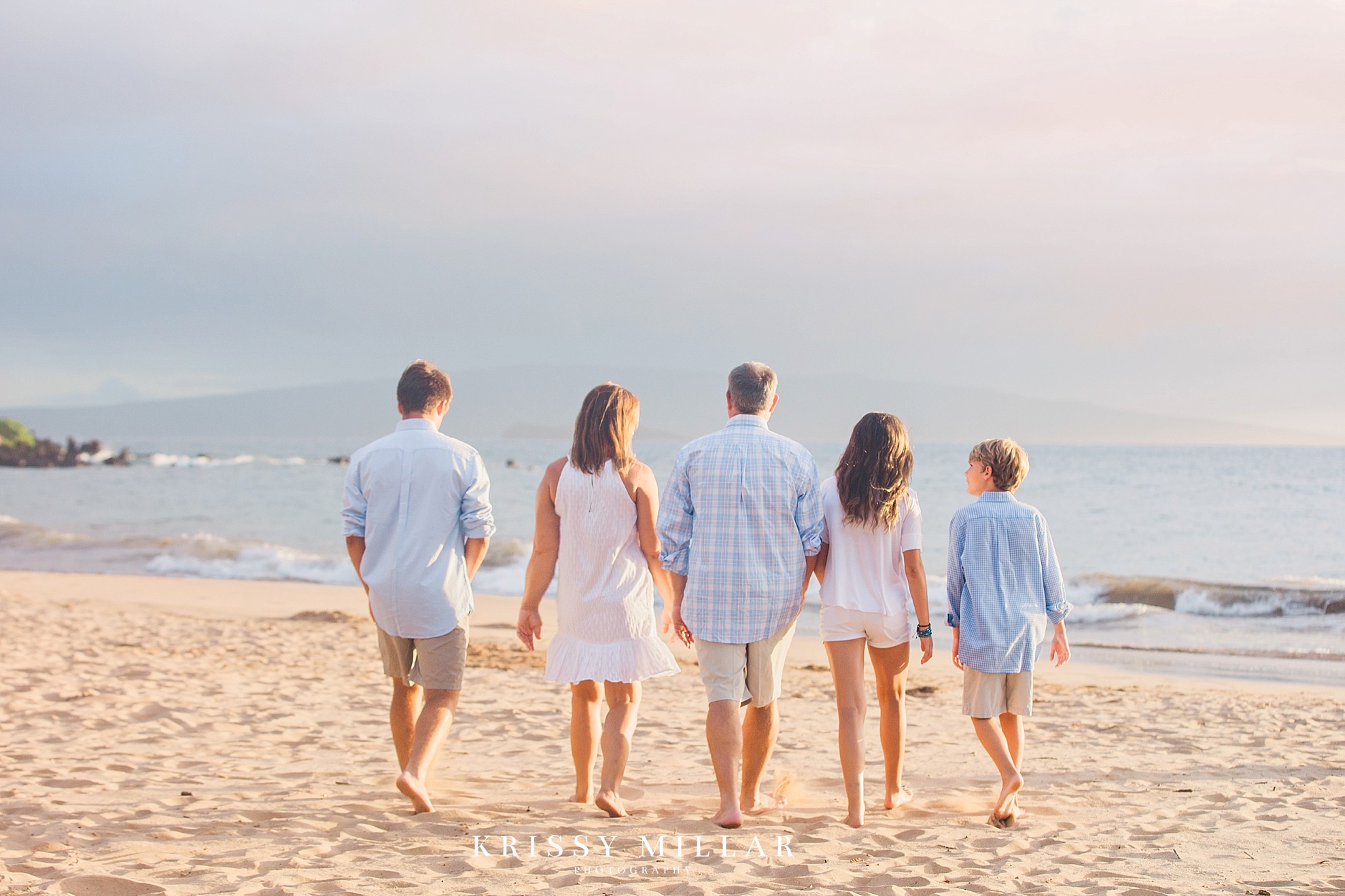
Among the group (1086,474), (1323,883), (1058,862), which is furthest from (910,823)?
(1086,474)

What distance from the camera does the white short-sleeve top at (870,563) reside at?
3.99 m

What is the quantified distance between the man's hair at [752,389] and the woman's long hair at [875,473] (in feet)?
1.27

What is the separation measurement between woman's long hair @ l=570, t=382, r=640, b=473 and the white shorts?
3.49ft

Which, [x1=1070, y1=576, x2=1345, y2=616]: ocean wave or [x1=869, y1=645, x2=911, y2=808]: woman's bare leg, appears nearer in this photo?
[x1=869, y1=645, x2=911, y2=808]: woman's bare leg

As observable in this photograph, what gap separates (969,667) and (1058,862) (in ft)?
2.68

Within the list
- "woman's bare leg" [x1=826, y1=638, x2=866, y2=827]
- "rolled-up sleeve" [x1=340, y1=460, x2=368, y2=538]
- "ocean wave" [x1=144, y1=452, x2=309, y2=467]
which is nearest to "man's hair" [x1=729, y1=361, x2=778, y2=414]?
"woman's bare leg" [x1=826, y1=638, x2=866, y2=827]

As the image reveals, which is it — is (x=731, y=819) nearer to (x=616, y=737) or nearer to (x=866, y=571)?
(x=616, y=737)

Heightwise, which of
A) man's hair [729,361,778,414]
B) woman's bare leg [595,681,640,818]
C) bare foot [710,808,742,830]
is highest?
man's hair [729,361,778,414]

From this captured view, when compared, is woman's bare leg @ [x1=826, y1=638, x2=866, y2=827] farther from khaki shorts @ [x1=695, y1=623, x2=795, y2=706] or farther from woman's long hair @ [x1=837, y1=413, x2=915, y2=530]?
woman's long hair @ [x1=837, y1=413, x2=915, y2=530]

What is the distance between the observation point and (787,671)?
29.0 feet

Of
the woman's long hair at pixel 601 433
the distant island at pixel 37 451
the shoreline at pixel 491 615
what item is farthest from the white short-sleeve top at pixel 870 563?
the distant island at pixel 37 451

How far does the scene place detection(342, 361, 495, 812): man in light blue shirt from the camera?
13.3 ft

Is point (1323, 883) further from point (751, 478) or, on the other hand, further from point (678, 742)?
point (678, 742)

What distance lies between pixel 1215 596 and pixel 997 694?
43.9ft
